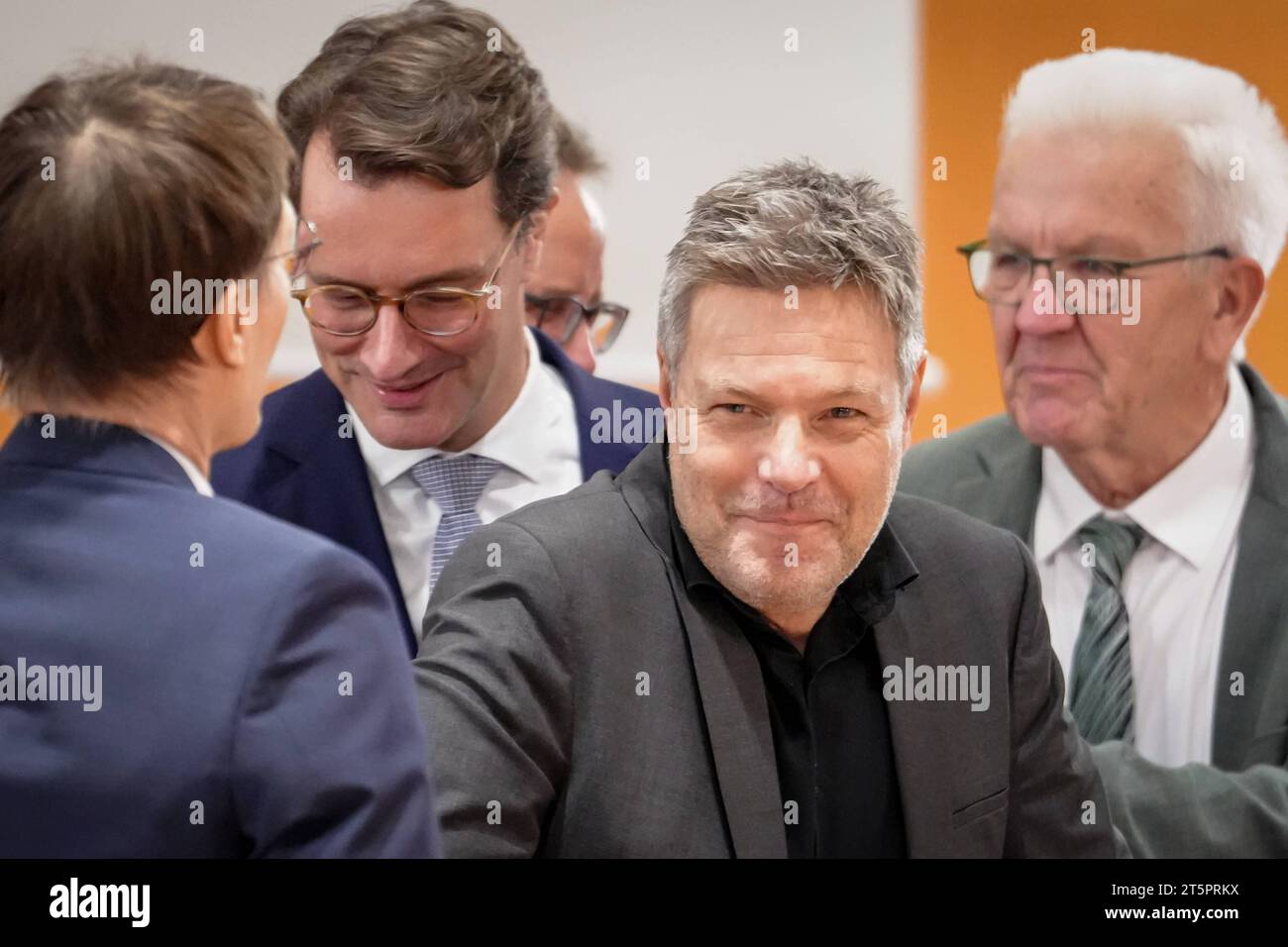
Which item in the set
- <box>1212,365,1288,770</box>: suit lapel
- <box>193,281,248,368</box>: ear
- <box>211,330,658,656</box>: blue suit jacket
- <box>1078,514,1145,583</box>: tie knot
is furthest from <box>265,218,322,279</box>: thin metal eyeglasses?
<box>1212,365,1288,770</box>: suit lapel

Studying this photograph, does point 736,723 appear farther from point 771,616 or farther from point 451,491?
point 451,491

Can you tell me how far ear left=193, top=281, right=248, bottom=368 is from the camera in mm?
1725

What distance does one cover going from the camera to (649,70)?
260 centimetres

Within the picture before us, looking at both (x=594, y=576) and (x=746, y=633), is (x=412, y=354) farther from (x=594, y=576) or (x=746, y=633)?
(x=746, y=633)

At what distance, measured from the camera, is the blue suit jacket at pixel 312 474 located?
7.53ft

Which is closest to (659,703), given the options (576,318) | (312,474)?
(312,474)

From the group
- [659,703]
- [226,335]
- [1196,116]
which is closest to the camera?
[226,335]

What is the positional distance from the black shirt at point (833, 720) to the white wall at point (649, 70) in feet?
1.89

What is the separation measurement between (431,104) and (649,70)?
1.58 ft

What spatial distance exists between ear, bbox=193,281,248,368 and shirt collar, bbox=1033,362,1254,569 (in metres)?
1.49

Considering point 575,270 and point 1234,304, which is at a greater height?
point 575,270

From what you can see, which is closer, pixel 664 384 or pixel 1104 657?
→ pixel 664 384

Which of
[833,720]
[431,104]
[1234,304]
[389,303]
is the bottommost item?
[833,720]

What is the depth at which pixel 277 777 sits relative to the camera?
5.24 feet
